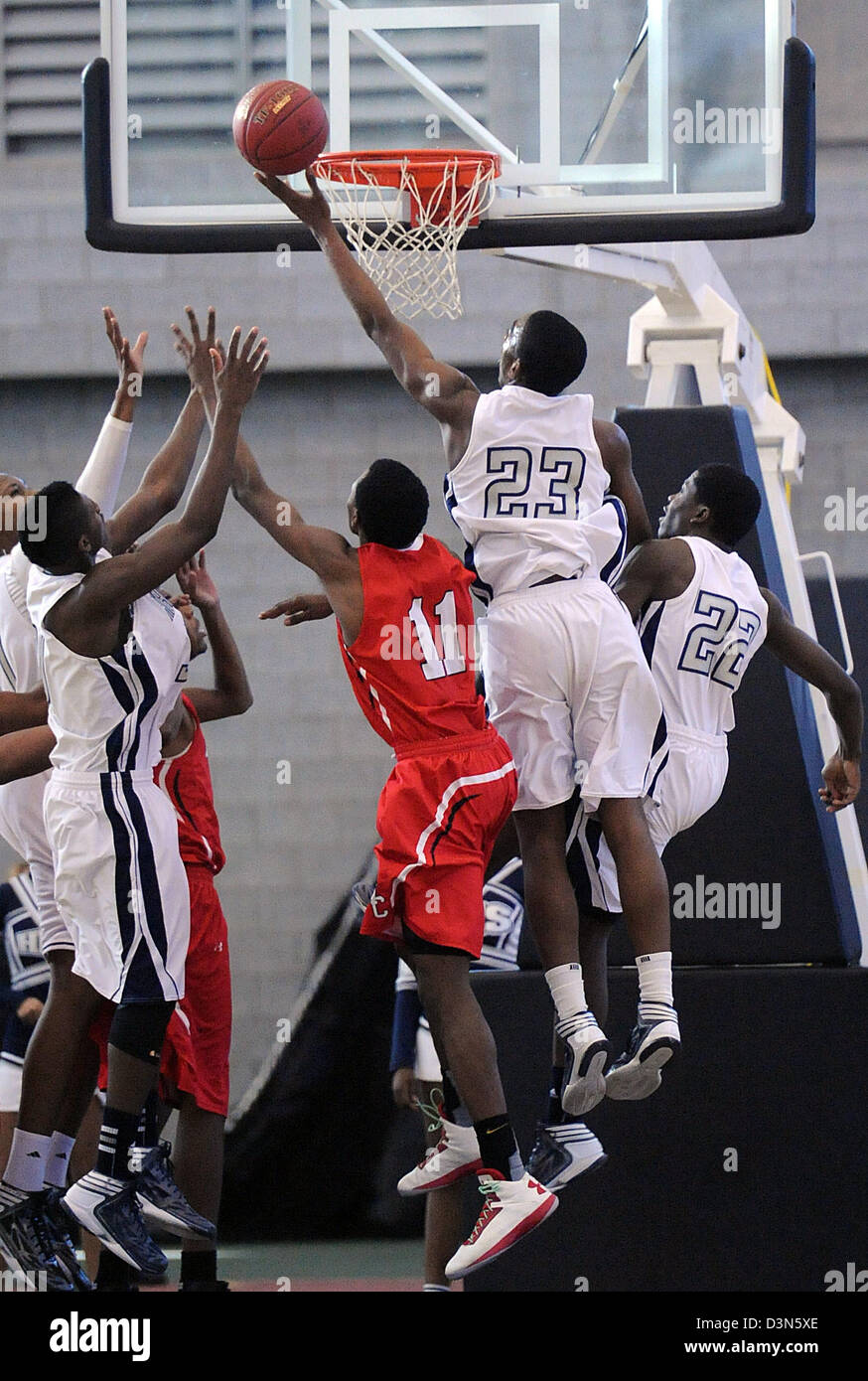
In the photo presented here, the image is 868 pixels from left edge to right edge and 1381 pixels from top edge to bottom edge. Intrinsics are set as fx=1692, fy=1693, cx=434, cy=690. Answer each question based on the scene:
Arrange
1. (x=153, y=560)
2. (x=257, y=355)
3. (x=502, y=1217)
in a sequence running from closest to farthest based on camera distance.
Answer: (x=502, y=1217)
(x=153, y=560)
(x=257, y=355)

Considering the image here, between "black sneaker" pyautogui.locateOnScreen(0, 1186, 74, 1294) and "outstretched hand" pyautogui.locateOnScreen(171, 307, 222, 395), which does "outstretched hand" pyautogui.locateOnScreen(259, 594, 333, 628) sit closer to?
"outstretched hand" pyautogui.locateOnScreen(171, 307, 222, 395)

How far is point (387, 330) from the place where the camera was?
4.60 meters

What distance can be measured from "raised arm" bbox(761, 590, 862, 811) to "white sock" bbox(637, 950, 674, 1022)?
48.2 inches

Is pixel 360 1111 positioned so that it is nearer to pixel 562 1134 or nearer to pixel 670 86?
pixel 562 1134

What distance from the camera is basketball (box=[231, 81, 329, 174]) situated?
4.67 metres

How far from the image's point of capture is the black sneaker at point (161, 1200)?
4.52 m

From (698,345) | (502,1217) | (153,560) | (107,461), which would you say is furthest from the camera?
(698,345)

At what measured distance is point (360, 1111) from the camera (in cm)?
878

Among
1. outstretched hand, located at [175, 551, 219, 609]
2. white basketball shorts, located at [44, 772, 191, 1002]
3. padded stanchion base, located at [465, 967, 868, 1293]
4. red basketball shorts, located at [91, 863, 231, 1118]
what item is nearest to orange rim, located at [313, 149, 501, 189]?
outstretched hand, located at [175, 551, 219, 609]

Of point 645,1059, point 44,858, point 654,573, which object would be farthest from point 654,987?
point 44,858

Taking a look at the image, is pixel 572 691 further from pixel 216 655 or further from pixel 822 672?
pixel 216 655

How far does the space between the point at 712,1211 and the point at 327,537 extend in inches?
110

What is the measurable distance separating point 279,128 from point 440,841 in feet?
6.58
